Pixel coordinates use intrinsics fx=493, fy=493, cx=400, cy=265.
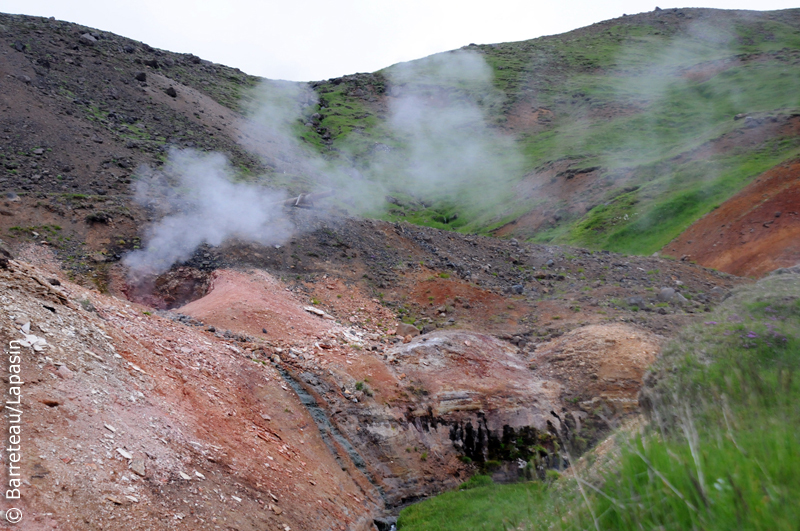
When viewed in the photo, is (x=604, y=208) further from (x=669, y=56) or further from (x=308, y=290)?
(x=669, y=56)

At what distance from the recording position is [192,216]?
1464 cm

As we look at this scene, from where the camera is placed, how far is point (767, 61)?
46.4 metres

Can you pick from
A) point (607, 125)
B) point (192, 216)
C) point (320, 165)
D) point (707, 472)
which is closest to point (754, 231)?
point (192, 216)

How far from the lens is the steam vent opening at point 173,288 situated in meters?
12.2

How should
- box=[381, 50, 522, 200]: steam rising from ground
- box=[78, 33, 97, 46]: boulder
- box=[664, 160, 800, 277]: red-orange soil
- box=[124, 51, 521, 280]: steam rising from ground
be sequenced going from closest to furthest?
1. box=[124, 51, 521, 280]: steam rising from ground
2. box=[664, 160, 800, 277]: red-orange soil
3. box=[78, 33, 97, 46]: boulder
4. box=[381, 50, 522, 200]: steam rising from ground

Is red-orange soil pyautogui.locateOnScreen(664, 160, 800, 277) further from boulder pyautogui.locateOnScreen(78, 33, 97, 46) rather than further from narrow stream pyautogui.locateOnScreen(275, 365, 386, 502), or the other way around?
boulder pyautogui.locateOnScreen(78, 33, 97, 46)

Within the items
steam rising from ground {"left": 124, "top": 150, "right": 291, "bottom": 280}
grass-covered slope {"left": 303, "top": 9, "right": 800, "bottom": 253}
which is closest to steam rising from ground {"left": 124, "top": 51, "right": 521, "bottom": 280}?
steam rising from ground {"left": 124, "top": 150, "right": 291, "bottom": 280}

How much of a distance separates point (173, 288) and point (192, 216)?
2997 millimetres

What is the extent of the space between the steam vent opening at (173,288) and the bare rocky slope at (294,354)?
0.06 m

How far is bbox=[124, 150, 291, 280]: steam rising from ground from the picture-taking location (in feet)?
42.9

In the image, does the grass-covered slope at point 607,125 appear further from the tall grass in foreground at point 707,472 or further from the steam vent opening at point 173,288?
the tall grass in foreground at point 707,472

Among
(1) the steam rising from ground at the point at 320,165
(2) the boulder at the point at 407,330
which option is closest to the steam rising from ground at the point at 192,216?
(1) the steam rising from ground at the point at 320,165

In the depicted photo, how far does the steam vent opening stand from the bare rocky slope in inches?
2.2

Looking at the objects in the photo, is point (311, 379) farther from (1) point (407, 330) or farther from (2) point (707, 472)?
(2) point (707, 472)
